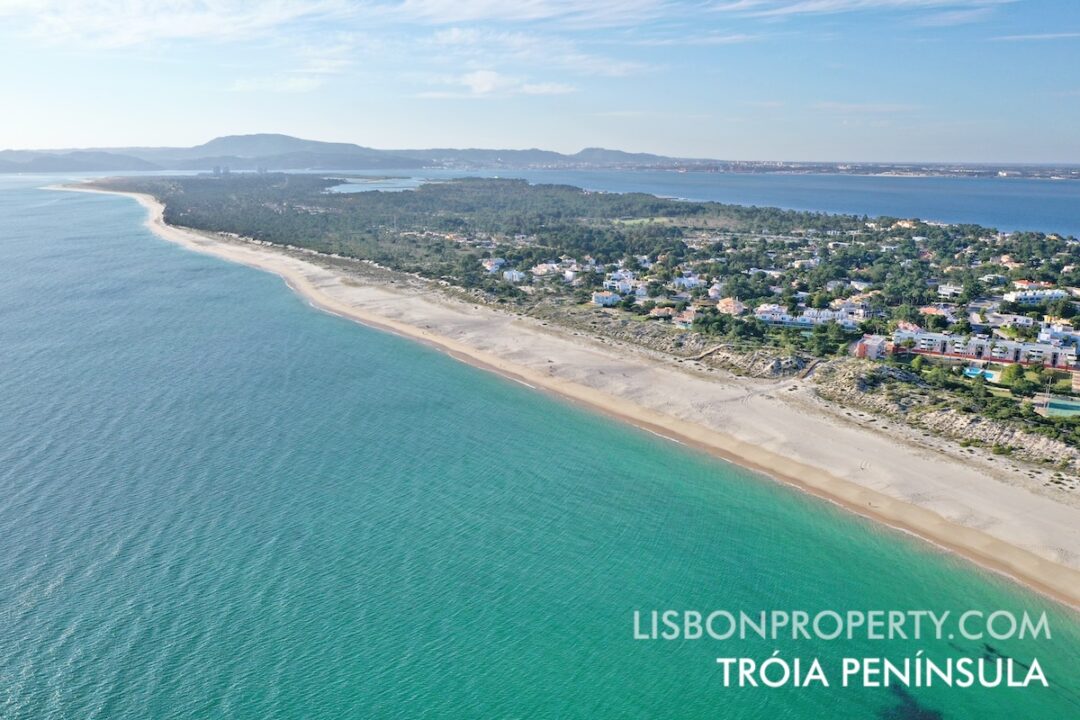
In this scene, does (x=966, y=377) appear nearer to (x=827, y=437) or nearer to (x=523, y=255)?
(x=827, y=437)

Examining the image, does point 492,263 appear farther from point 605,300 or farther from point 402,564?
point 402,564

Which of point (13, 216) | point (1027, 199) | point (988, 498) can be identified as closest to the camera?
point (988, 498)

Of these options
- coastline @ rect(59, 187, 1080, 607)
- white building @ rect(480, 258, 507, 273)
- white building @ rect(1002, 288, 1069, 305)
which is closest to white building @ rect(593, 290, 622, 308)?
coastline @ rect(59, 187, 1080, 607)

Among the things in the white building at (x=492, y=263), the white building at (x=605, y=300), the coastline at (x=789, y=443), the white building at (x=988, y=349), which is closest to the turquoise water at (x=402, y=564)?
the coastline at (x=789, y=443)

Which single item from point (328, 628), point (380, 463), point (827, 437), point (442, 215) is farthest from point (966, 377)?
point (442, 215)

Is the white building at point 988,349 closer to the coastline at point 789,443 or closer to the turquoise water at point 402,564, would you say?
the coastline at point 789,443

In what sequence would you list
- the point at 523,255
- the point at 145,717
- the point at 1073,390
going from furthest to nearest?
1. the point at 523,255
2. the point at 1073,390
3. the point at 145,717

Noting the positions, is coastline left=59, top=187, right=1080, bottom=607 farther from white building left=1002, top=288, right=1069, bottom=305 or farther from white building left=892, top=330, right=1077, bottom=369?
white building left=1002, top=288, right=1069, bottom=305

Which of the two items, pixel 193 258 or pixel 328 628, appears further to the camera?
pixel 193 258
